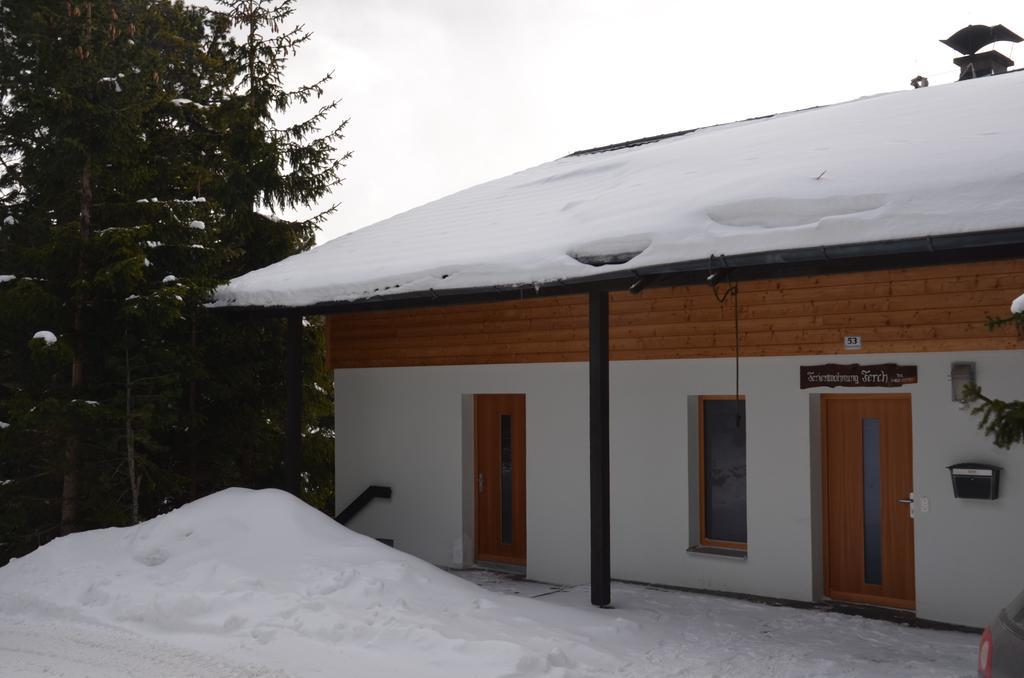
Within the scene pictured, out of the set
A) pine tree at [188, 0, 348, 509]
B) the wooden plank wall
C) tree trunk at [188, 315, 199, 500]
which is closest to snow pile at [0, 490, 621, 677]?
the wooden plank wall

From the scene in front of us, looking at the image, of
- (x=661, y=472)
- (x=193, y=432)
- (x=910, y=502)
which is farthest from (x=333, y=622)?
(x=193, y=432)

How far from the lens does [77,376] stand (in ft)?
38.2

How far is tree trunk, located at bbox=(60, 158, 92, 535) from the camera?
11336mm

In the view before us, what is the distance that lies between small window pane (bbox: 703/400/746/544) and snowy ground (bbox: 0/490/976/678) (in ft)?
3.04

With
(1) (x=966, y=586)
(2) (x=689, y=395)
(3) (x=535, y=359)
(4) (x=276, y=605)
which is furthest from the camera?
(3) (x=535, y=359)

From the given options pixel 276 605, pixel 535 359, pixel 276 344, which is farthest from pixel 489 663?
pixel 276 344

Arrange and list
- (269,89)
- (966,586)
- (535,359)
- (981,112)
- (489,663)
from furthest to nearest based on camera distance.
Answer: (269,89) → (535,359) → (981,112) → (966,586) → (489,663)

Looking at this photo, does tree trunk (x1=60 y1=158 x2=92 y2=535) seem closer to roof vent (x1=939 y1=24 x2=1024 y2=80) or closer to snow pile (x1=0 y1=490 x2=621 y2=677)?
snow pile (x1=0 y1=490 x2=621 y2=677)

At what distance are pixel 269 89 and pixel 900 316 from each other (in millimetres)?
12039

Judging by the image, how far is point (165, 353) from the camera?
37.4 ft

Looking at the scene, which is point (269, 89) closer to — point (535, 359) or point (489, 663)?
point (535, 359)

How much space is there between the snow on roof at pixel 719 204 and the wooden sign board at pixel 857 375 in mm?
1896

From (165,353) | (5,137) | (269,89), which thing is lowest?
(165,353)

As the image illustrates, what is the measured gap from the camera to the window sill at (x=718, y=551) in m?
9.62
